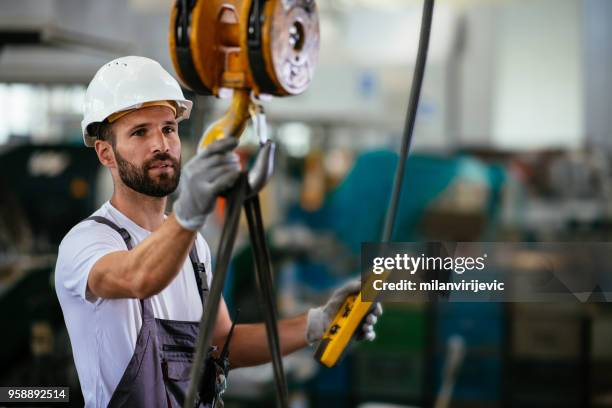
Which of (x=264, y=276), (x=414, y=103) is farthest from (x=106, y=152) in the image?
(x=414, y=103)

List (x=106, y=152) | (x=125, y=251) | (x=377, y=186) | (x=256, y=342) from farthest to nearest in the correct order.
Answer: (x=377, y=186) → (x=256, y=342) → (x=106, y=152) → (x=125, y=251)

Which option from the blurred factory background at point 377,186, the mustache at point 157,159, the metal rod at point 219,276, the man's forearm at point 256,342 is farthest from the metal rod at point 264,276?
the blurred factory background at point 377,186

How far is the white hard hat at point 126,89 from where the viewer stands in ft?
3.66

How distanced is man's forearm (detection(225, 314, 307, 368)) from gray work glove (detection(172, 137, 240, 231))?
0.43m

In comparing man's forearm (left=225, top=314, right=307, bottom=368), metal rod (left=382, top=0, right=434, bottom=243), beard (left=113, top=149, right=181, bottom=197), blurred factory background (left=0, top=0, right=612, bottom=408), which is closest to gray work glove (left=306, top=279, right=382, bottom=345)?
man's forearm (left=225, top=314, right=307, bottom=368)

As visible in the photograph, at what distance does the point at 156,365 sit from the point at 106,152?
1.02 ft

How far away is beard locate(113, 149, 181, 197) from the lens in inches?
43.7

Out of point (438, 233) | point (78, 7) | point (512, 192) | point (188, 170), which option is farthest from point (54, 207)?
point (512, 192)

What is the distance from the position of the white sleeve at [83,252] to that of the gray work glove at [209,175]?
9.6 inches

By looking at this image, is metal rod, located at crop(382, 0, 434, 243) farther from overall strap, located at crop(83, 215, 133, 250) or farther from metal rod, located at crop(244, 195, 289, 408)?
overall strap, located at crop(83, 215, 133, 250)

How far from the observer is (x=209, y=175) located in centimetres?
89

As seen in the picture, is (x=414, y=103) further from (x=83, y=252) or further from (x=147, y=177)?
(x=83, y=252)

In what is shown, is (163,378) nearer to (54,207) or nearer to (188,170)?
(188,170)

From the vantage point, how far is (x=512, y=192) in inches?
222
